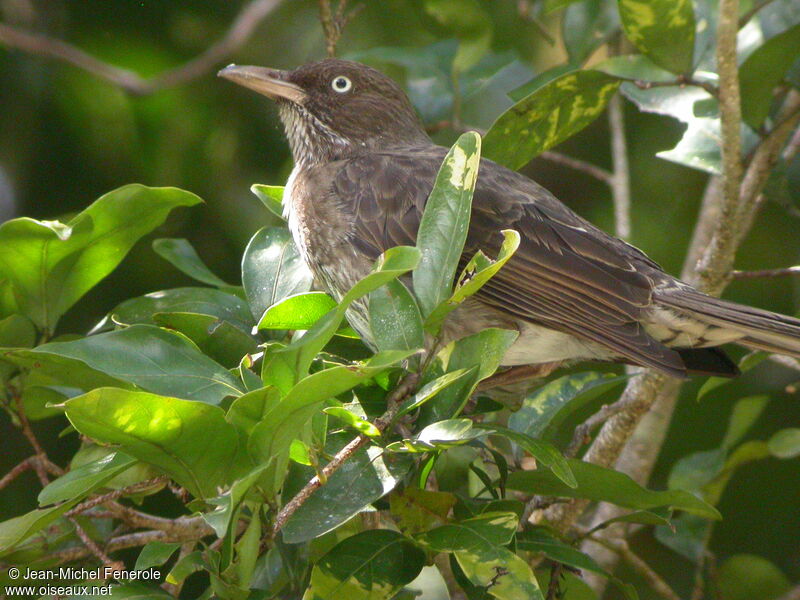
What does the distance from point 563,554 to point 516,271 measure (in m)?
1.26

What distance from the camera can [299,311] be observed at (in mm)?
2895

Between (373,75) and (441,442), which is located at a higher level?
(373,75)

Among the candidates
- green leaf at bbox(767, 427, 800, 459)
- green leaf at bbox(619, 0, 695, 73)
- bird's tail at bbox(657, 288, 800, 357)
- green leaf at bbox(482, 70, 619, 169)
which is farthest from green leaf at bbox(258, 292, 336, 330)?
green leaf at bbox(767, 427, 800, 459)

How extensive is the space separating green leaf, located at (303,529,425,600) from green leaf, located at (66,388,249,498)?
1.18 feet

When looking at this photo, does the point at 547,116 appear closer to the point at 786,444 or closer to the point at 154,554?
the point at 786,444

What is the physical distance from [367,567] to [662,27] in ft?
7.62

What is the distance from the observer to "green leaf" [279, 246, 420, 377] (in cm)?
214

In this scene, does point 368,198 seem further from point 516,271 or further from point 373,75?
point 373,75

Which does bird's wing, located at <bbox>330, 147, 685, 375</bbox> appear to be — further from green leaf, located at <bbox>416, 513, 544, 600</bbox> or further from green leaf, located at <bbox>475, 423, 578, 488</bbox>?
green leaf, located at <bbox>416, 513, 544, 600</bbox>

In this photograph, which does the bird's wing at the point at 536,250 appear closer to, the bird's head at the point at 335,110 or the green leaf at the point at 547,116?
the green leaf at the point at 547,116

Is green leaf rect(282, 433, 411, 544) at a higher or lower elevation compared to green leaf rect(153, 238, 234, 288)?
lower

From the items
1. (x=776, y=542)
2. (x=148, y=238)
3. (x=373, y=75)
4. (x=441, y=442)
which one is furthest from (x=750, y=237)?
(x=441, y=442)

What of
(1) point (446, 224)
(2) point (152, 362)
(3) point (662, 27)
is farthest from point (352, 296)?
(3) point (662, 27)

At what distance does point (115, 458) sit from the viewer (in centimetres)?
252
